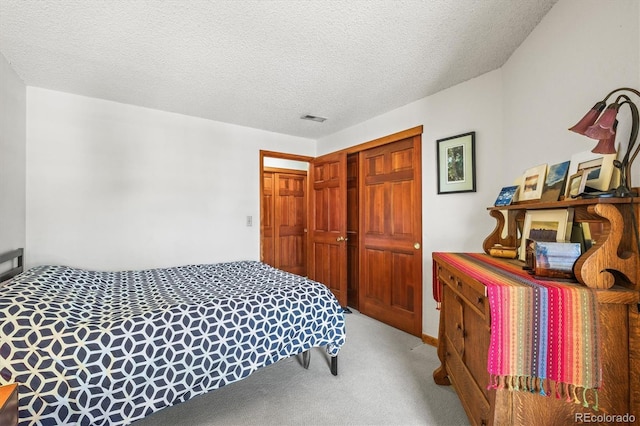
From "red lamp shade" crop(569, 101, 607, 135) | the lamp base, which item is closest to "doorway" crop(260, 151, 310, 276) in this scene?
"red lamp shade" crop(569, 101, 607, 135)

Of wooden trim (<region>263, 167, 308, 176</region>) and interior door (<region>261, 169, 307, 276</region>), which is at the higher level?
wooden trim (<region>263, 167, 308, 176</region>)

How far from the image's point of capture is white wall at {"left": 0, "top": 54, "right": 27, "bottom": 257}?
6.68 feet

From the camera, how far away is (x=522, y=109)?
6.28 feet

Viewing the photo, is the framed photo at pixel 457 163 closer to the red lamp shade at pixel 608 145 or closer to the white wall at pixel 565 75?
the white wall at pixel 565 75

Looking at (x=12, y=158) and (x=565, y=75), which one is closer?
(x=565, y=75)

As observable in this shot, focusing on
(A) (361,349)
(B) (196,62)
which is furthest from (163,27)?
(A) (361,349)

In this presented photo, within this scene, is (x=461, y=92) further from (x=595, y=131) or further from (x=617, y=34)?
(x=595, y=131)

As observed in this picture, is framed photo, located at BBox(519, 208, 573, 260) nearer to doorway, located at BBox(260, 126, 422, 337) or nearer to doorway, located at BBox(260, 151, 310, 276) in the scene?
Answer: doorway, located at BBox(260, 126, 422, 337)

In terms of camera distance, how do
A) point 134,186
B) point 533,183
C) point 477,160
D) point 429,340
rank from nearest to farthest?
point 533,183 < point 477,160 < point 429,340 < point 134,186

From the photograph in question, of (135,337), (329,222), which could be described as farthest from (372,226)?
(135,337)

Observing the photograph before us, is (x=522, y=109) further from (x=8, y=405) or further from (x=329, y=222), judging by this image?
(x=8, y=405)

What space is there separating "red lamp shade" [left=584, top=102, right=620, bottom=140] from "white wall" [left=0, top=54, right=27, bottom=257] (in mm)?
3543

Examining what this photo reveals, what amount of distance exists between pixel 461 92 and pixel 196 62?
7.37ft

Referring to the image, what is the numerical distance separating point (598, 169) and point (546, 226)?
0.34m
